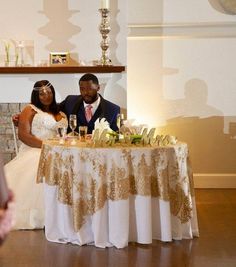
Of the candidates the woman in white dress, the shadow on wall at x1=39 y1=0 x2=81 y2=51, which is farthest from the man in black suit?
the shadow on wall at x1=39 y1=0 x2=81 y2=51

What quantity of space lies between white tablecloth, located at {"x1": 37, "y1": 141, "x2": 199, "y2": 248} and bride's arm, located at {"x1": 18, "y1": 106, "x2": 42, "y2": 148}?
0.86 metres

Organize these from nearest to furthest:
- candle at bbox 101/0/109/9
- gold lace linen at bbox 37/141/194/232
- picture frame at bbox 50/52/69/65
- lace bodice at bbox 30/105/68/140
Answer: gold lace linen at bbox 37/141/194/232, lace bodice at bbox 30/105/68/140, candle at bbox 101/0/109/9, picture frame at bbox 50/52/69/65

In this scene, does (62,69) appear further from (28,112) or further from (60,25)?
(28,112)

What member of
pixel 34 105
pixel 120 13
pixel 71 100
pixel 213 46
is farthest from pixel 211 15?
pixel 34 105

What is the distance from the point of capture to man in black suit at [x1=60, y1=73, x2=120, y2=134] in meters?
4.62

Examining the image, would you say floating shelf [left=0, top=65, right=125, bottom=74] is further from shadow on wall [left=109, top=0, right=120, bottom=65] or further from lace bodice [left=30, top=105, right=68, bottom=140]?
lace bodice [left=30, top=105, right=68, bottom=140]

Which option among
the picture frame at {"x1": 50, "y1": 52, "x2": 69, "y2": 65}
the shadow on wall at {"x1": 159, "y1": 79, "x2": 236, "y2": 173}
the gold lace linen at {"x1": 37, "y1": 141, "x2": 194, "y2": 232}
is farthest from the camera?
the shadow on wall at {"x1": 159, "y1": 79, "x2": 236, "y2": 173}

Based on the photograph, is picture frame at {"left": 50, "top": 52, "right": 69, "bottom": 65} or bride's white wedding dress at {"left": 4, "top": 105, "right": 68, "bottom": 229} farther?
picture frame at {"left": 50, "top": 52, "right": 69, "bottom": 65}

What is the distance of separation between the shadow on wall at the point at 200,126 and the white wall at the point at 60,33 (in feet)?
2.37

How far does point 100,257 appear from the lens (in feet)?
10.7

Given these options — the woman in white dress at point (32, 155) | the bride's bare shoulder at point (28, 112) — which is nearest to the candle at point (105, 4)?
the woman in white dress at point (32, 155)

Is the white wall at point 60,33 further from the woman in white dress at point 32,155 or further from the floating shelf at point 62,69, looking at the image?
the woman in white dress at point 32,155

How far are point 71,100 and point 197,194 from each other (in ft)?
6.04

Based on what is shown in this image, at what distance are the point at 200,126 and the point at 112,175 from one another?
2.62 m
